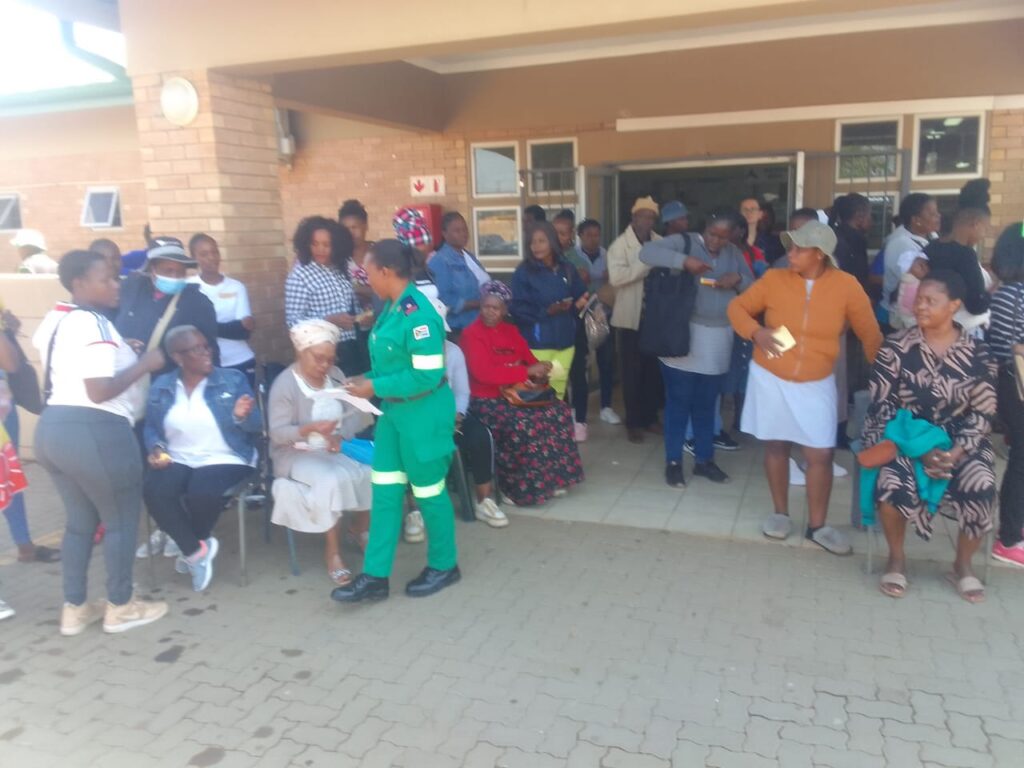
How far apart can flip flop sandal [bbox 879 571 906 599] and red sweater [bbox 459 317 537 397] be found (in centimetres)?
233

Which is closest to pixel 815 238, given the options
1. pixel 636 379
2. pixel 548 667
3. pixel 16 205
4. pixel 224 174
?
pixel 548 667

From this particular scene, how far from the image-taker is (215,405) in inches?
167

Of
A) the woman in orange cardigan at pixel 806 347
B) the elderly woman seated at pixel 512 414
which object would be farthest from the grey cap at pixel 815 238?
the elderly woman seated at pixel 512 414

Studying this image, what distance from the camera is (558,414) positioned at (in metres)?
5.22

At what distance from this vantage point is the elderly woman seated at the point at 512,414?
16.6ft

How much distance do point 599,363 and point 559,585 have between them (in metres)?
3.45

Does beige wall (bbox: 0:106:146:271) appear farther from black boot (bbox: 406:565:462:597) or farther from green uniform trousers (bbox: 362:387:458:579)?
black boot (bbox: 406:565:462:597)

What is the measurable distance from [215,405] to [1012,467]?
407cm

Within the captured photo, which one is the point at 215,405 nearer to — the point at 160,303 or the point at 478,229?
the point at 160,303

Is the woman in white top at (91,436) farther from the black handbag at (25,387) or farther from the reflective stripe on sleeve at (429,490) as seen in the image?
the reflective stripe on sleeve at (429,490)

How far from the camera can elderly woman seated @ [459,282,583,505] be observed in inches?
199

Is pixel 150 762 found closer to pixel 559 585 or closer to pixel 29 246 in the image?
pixel 559 585

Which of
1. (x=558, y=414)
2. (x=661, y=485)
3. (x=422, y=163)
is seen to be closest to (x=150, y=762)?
(x=558, y=414)

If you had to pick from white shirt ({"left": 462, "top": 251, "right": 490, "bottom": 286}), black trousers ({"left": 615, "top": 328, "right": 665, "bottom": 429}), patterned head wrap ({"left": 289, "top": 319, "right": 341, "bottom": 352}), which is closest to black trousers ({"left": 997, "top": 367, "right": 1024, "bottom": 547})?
black trousers ({"left": 615, "top": 328, "right": 665, "bottom": 429})
